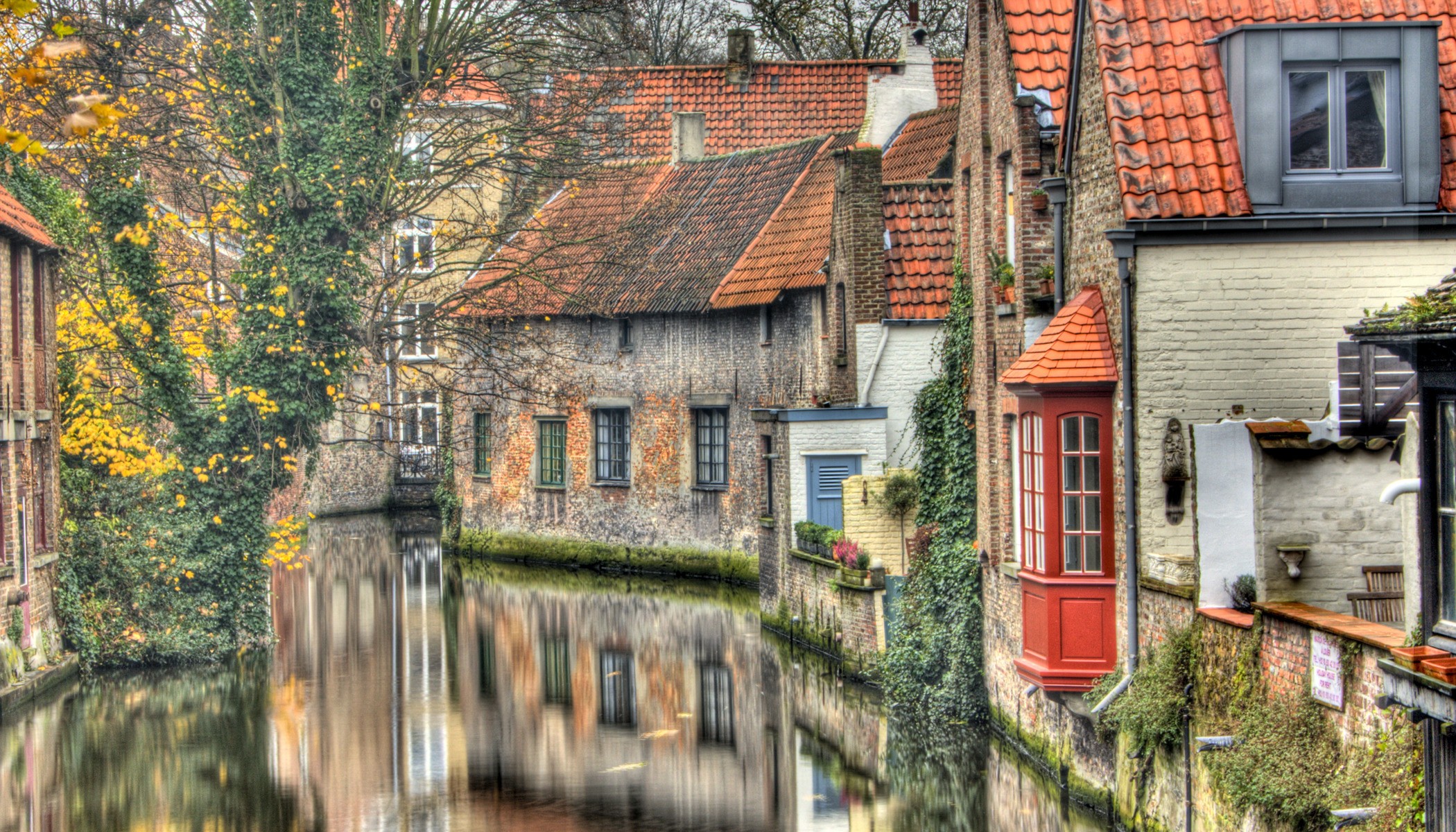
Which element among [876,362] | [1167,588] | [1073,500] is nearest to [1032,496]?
[1073,500]

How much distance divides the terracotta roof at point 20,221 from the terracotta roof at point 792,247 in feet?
36.1

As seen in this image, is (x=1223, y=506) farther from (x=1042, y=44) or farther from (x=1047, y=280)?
(x=1042, y=44)

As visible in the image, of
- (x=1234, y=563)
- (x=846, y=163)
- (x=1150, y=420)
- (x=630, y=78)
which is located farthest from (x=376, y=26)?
(x=1234, y=563)

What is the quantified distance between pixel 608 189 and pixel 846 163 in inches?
550

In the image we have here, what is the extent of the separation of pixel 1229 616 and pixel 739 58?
2857cm

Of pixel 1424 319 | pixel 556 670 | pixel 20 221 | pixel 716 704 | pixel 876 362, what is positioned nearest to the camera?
pixel 1424 319

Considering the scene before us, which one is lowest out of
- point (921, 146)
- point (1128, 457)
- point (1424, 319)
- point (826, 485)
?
point (826, 485)

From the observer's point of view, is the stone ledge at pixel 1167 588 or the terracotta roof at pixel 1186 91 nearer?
the stone ledge at pixel 1167 588

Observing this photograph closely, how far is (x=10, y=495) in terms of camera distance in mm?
20234

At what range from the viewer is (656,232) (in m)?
35.4

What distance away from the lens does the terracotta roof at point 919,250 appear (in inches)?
955

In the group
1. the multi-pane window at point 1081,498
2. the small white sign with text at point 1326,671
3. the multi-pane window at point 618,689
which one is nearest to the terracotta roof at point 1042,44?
the multi-pane window at point 1081,498

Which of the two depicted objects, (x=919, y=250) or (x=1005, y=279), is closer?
(x=1005, y=279)

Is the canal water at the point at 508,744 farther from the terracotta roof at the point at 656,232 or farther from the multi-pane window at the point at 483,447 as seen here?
the multi-pane window at the point at 483,447
